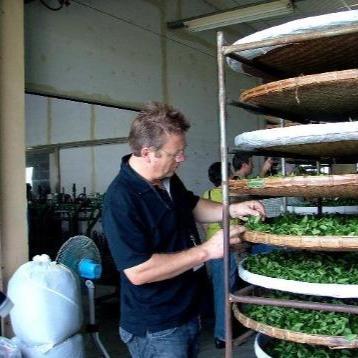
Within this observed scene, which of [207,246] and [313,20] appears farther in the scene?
[207,246]

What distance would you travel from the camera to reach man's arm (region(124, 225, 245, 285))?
6.18 feet

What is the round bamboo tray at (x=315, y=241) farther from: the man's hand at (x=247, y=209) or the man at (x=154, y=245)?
the man's hand at (x=247, y=209)

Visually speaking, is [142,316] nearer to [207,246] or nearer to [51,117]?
[207,246]

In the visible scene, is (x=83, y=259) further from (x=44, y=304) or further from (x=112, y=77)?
(x=112, y=77)

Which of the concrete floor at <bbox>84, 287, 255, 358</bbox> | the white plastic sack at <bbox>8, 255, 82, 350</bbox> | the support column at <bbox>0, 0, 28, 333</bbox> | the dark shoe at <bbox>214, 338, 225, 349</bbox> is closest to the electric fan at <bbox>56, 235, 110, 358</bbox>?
the white plastic sack at <bbox>8, 255, 82, 350</bbox>

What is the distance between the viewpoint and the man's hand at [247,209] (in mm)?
2148

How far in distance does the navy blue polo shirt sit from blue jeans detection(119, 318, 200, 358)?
0.03 meters

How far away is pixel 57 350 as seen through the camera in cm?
288

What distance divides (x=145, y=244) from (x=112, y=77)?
319cm

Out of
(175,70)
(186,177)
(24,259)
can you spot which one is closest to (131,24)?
(175,70)

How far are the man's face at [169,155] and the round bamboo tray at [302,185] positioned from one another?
0.35 meters

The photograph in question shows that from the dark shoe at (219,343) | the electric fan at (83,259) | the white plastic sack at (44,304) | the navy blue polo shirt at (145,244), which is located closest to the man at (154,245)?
the navy blue polo shirt at (145,244)

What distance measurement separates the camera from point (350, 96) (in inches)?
69.4

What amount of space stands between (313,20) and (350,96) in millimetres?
367
